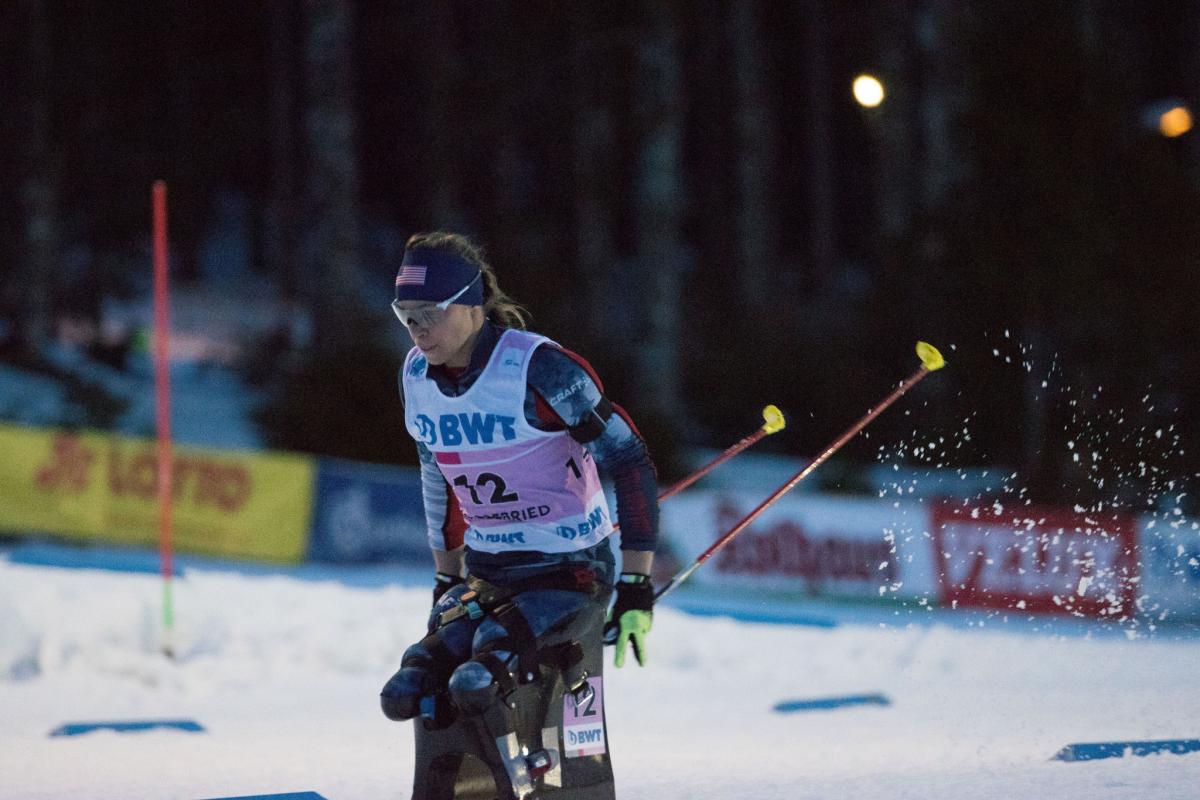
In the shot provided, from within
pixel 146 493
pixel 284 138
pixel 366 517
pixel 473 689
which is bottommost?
pixel 473 689

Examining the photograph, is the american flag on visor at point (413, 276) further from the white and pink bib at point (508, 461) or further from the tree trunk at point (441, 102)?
the tree trunk at point (441, 102)

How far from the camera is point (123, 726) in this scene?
7484 millimetres

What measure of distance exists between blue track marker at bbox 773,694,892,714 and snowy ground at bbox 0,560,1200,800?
15 cm

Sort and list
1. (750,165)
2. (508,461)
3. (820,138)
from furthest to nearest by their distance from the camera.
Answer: (820,138)
(750,165)
(508,461)

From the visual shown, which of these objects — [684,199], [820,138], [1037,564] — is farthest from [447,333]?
[684,199]

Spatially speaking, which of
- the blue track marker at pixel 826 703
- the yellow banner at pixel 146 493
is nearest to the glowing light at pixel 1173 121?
the blue track marker at pixel 826 703

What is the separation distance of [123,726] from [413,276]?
398cm

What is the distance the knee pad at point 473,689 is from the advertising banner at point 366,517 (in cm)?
892

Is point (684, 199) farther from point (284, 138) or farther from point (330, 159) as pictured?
point (330, 159)

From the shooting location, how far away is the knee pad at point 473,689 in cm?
407

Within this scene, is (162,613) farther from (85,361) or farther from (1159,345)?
(85,361)

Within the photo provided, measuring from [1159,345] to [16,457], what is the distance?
10.2m

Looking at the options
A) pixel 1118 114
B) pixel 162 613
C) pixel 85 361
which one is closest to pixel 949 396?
pixel 1118 114

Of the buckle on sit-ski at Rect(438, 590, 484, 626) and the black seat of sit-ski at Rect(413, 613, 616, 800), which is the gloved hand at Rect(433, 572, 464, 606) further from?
the black seat of sit-ski at Rect(413, 613, 616, 800)
